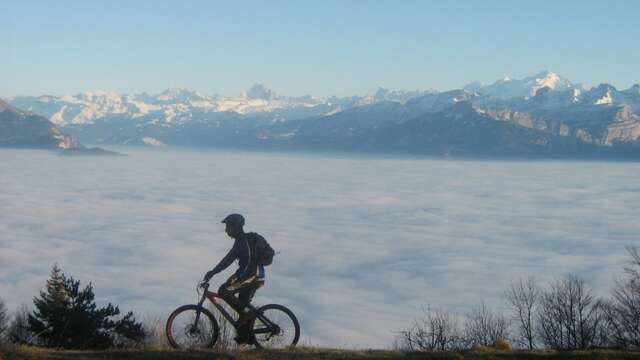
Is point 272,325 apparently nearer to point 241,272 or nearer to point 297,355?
point 241,272

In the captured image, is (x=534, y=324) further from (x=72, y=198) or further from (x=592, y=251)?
(x=72, y=198)

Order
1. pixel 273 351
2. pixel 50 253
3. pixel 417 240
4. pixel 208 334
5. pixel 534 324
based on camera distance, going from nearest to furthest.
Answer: pixel 273 351
pixel 208 334
pixel 534 324
pixel 50 253
pixel 417 240

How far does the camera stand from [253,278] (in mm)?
13008

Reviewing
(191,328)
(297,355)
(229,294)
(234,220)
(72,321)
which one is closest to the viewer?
(297,355)

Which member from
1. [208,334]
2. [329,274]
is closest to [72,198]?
[329,274]

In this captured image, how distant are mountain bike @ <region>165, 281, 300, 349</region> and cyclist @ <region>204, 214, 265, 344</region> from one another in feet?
0.45

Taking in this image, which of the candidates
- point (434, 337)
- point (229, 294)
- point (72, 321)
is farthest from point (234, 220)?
point (434, 337)

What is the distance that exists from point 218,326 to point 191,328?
1013 millimetres

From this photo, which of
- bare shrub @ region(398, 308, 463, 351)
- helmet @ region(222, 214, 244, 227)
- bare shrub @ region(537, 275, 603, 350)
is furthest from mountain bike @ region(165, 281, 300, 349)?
bare shrub @ region(537, 275, 603, 350)

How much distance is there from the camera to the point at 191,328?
551 inches

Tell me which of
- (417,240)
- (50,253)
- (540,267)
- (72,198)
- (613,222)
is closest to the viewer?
(540,267)

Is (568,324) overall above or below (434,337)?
above

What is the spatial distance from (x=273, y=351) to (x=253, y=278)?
62.2 inches

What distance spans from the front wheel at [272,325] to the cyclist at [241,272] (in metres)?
0.22
